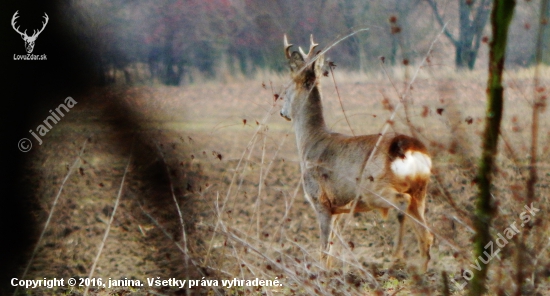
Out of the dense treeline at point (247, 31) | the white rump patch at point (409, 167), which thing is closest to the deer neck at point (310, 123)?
the white rump patch at point (409, 167)

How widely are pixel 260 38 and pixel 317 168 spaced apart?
33.5ft

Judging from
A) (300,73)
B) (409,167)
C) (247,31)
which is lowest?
(247,31)

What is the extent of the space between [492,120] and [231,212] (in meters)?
2.70

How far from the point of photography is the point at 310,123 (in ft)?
21.8

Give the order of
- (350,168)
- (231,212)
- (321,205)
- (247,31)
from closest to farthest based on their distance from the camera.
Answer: (231,212), (350,168), (321,205), (247,31)

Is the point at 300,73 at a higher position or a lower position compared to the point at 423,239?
higher

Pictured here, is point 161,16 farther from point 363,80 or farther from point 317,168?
point 317,168

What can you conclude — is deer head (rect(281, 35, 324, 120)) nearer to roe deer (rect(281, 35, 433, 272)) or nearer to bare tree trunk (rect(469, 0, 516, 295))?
roe deer (rect(281, 35, 433, 272))

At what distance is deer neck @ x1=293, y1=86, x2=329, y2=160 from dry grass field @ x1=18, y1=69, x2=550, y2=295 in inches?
11.2

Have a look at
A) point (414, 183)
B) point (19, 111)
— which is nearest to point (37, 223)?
point (19, 111)

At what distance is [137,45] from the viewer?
13641 millimetres

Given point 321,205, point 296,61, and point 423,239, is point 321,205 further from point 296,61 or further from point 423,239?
point 296,61

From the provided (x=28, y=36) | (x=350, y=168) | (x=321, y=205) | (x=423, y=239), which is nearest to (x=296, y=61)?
(x=350, y=168)

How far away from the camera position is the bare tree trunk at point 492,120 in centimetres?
202
